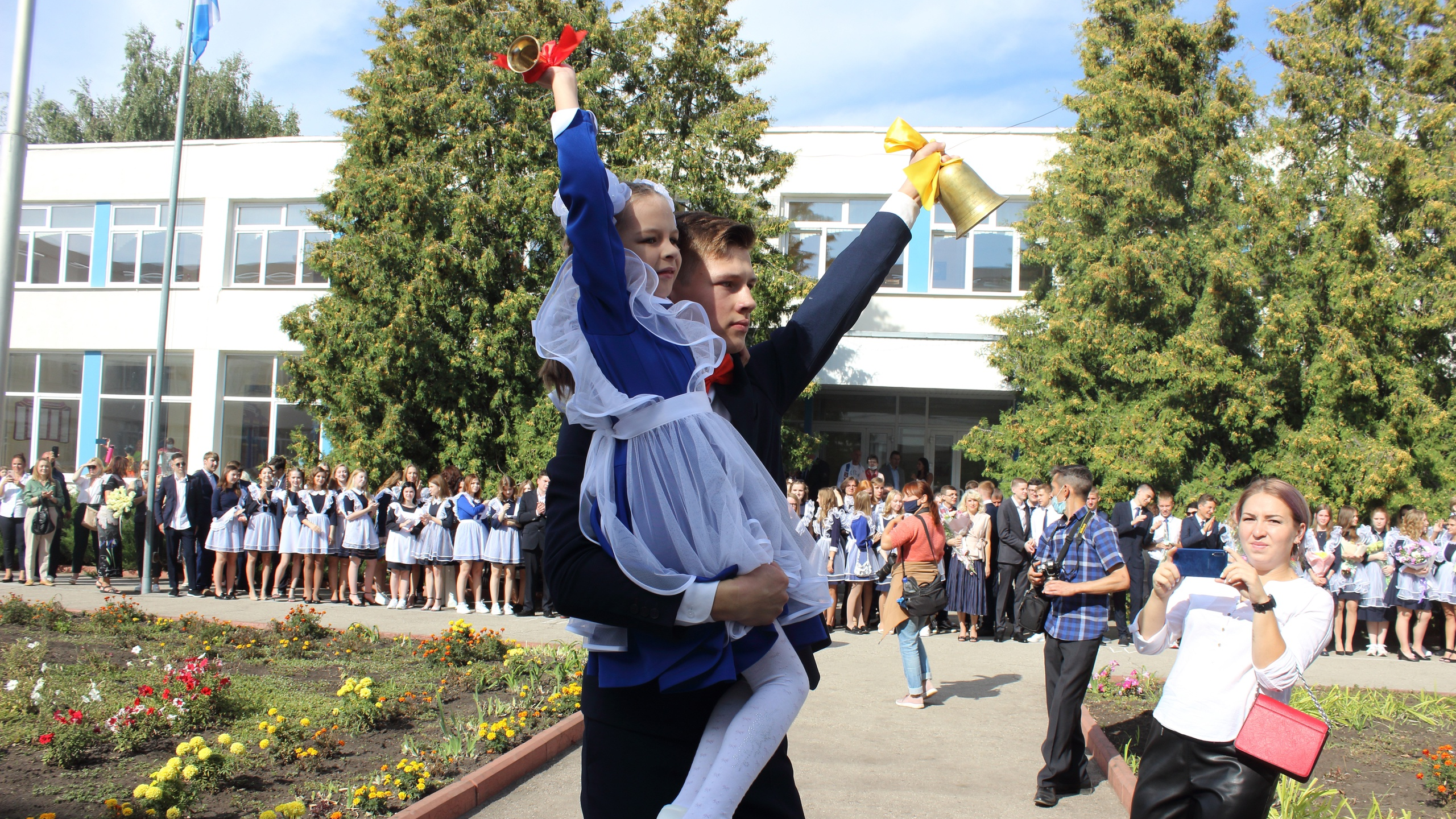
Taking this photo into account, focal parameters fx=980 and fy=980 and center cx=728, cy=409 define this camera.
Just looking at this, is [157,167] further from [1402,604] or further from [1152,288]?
[1402,604]

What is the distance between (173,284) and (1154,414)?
72.3 ft

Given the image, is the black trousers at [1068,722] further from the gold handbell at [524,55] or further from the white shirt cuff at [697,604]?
the gold handbell at [524,55]

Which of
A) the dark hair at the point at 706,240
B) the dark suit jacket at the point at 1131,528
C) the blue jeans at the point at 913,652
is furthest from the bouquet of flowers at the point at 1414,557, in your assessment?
the dark hair at the point at 706,240

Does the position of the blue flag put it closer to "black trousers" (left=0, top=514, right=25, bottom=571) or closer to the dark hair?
"black trousers" (left=0, top=514, right=25, bottom=571)

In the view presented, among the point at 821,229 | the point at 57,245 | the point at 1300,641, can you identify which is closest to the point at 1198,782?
the point at 1300,641

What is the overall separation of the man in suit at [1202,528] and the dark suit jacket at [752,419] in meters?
11.5

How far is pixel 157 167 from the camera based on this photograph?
24031mm

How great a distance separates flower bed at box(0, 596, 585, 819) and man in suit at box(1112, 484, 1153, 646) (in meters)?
7.63

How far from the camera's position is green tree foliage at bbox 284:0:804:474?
16.9 meters

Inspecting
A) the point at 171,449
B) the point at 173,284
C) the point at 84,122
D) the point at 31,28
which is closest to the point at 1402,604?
the point at 31,28

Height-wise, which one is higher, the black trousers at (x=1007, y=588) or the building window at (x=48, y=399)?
the building window at (x=48, y=399)

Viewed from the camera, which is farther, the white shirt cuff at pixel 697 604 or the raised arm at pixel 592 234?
the raised arm at pixel 592 234

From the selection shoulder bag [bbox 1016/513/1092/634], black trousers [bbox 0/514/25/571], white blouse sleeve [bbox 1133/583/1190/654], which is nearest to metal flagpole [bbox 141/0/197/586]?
black trousers [bbox 0/514/25/571]

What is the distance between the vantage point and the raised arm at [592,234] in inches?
68.4
